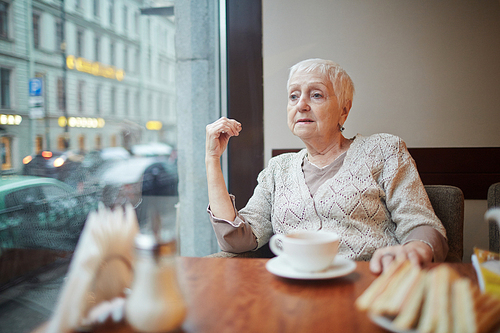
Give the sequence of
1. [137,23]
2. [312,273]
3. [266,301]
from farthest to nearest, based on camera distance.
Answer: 1. [137,23]
2. [312,273]
3. [266,301]

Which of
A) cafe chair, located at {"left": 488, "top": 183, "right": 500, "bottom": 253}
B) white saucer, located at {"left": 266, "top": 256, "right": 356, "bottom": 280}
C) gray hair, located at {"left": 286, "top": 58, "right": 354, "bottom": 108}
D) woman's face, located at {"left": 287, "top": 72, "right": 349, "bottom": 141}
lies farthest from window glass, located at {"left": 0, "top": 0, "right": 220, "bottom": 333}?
cafe chair, located at {"left": 488, "top": 183, "right": 500, "bottom": 253}

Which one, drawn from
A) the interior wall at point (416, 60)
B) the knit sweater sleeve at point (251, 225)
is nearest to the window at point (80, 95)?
the knit sweater sleeve at point (251, 225)

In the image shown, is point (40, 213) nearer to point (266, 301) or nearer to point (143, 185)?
point (143, 185)

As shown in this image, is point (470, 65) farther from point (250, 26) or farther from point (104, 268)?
point (104, 268)

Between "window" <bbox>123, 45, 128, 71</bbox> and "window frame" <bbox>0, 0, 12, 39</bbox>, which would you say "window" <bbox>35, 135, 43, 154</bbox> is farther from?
"window" <bbox>123, 45, 128, 71</bbox>

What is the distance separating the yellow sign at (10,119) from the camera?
3.47 feet

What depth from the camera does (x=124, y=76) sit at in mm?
1721

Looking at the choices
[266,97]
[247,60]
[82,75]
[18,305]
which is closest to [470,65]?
[266,97]

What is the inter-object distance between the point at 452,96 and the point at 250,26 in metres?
1.31

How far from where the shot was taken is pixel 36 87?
1171 mm

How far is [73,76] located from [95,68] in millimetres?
141

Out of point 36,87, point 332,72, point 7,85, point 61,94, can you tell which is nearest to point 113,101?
point 61,94

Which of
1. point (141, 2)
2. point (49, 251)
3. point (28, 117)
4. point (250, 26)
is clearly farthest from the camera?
point (250, 26)

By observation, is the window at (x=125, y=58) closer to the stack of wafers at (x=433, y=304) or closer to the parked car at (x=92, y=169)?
the parked car at (x=92, y=169)
